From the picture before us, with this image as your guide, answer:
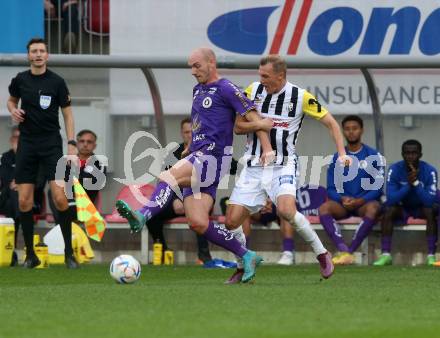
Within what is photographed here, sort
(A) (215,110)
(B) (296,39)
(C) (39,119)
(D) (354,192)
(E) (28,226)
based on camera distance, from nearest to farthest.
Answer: (A) (215,110) → (C) (39,119) → (E) (28,226) → (D) (354,192) → (B) (296,39)

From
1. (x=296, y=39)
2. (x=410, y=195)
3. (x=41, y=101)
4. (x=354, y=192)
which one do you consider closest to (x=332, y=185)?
(x=354, y=192)

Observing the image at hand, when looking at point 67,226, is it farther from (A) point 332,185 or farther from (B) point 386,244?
(B) point 386,244

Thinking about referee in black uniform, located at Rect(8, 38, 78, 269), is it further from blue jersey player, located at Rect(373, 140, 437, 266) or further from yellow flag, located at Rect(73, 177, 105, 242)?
blue jersey player, located at Rect(373, 140, 437, 266)

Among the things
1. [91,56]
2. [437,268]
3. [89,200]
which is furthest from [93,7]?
[437,268]

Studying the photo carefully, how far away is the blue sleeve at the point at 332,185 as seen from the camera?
48.3ft

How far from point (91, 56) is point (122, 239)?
7.41ft

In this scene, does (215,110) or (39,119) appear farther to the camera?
(39,119)

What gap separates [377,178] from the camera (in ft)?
48.3

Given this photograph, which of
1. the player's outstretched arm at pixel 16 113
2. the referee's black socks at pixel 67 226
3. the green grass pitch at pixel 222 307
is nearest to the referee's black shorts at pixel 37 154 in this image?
the player's outstretched arm at pixel 16 113

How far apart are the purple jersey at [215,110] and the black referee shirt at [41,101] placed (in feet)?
9.52

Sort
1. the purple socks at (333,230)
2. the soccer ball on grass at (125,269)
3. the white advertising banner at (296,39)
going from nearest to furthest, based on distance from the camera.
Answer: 1. the soccer ball on grass at (125,269)
2. the purple socks at (333,230)
3. the white advertising banner at (296,39)

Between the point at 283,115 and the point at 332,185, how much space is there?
4101mm

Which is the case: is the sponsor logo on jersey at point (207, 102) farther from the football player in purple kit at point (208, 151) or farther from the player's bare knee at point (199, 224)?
the player's bare knee at point (199, 224)

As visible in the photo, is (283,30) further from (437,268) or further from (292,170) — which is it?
(292,170)
